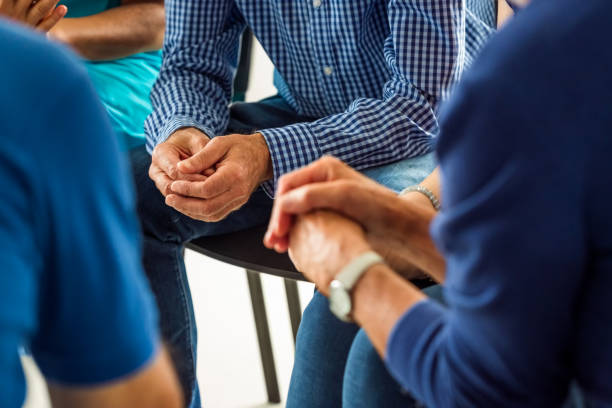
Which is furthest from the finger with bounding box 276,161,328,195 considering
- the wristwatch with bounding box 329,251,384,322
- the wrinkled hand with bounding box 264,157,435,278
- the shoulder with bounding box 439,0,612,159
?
the shoulder with bounding box 439,0,612,159

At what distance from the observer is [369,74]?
129cm

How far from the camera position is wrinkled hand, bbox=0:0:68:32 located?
44.8 inches

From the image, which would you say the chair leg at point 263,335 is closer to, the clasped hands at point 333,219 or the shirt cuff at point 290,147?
the shirt cuff at point 290,147

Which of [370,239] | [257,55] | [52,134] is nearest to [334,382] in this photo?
[370,239]

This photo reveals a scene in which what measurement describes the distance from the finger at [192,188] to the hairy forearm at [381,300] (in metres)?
0.43

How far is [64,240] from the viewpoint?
0.46 meters

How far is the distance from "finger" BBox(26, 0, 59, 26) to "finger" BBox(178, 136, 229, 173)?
327 millimetres

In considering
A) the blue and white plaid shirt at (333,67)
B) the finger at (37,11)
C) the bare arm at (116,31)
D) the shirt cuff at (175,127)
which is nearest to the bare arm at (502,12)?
the blue and white plaid shirt at (333,67)

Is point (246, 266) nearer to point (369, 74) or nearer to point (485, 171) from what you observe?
point (369, 74)

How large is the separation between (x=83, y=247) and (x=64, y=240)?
0.04 ft

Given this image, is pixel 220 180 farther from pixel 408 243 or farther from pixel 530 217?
pixel 530 217

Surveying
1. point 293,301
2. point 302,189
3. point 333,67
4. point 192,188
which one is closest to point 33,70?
point 302,189

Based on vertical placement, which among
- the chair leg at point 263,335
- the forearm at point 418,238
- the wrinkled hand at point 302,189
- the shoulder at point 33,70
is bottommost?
the chair leg at point 263,335

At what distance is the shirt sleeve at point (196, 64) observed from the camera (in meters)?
1.28
